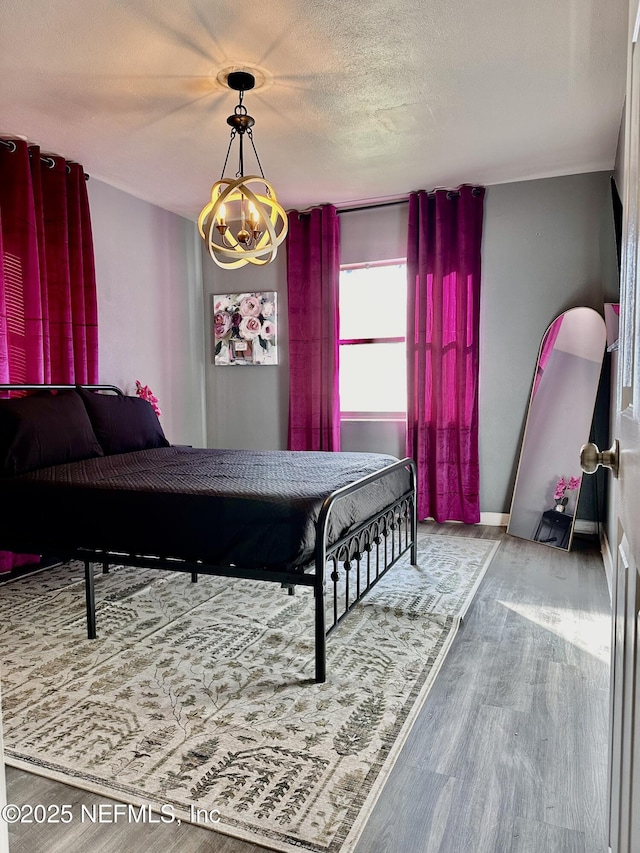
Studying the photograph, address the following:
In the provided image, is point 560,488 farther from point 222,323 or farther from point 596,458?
point 596,458

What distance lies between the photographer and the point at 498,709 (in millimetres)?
1963

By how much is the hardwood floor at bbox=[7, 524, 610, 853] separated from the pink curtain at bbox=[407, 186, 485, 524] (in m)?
1.93

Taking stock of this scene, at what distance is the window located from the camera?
486 centimetres

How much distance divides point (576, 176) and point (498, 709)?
12.1 ft

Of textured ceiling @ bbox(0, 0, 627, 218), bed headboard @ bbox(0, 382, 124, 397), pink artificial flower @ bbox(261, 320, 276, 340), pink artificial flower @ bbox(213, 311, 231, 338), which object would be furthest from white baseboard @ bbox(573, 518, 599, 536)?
bed headboard @ bbox(0, 382, 124, 397)

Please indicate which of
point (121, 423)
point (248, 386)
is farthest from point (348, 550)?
point (248, 386)

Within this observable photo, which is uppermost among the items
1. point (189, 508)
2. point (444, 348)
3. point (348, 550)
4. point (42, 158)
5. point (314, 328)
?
point (42, 158)

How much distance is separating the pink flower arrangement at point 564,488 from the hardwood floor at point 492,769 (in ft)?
4.62

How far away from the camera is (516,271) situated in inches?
172

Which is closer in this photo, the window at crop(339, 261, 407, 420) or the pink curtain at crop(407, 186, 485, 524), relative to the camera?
the pink curtain at crop(407, 186, 485, 524)

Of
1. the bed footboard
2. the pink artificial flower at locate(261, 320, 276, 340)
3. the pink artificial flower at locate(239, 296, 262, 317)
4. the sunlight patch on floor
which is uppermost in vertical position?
the pink artificial flower at locate(239, 296, 262, 317)

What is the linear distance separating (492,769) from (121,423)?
282 centimetres

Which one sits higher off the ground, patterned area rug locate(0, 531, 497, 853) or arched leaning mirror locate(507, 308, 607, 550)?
arched leaning mirror locate(507, 308, 607, 550)

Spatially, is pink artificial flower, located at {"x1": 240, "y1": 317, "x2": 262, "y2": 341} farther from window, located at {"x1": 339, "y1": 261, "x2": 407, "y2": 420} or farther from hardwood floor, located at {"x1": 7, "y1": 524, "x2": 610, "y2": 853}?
hardwood floor, located at {"x1": 7, "y1": 524, "x2": 610, "y2": 853}
